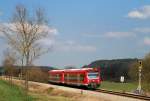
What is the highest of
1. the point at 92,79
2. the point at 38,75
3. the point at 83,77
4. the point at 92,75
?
the point at 92,75

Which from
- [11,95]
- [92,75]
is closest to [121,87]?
[92,75]

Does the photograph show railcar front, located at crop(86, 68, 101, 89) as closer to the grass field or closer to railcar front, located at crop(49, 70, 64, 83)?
railcar front, located at crop(49, 70, 64, 83)

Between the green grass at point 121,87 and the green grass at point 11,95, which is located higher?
the green grass at point 11,95

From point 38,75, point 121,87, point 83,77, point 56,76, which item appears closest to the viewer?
point 83,77

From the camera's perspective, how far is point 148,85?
44.7m

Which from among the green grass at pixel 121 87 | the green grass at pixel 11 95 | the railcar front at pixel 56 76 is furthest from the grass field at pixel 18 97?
the railcar front at pixel 56 76

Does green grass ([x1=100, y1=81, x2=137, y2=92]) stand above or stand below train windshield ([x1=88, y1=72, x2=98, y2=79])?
below

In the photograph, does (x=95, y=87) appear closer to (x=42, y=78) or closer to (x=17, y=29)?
(x=17, y=29)

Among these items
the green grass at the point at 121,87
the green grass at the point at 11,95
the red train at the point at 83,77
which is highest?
the red train at the point at 83,77

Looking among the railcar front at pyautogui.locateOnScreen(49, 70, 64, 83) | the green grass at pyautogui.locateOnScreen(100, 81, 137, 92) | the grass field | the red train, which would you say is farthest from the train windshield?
the grass field

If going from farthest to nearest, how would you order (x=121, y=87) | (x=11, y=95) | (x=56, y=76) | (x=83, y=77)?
(x=56, y=76)
(x=121, y=87)
(x=83, y=77)
(x=11, y=95)

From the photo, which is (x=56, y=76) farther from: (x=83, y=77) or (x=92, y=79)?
(x=92, y=79)

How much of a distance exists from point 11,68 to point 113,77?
22.6 meters

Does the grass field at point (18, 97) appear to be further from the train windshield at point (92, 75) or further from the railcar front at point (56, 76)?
the railcar front at point (56, 76)
